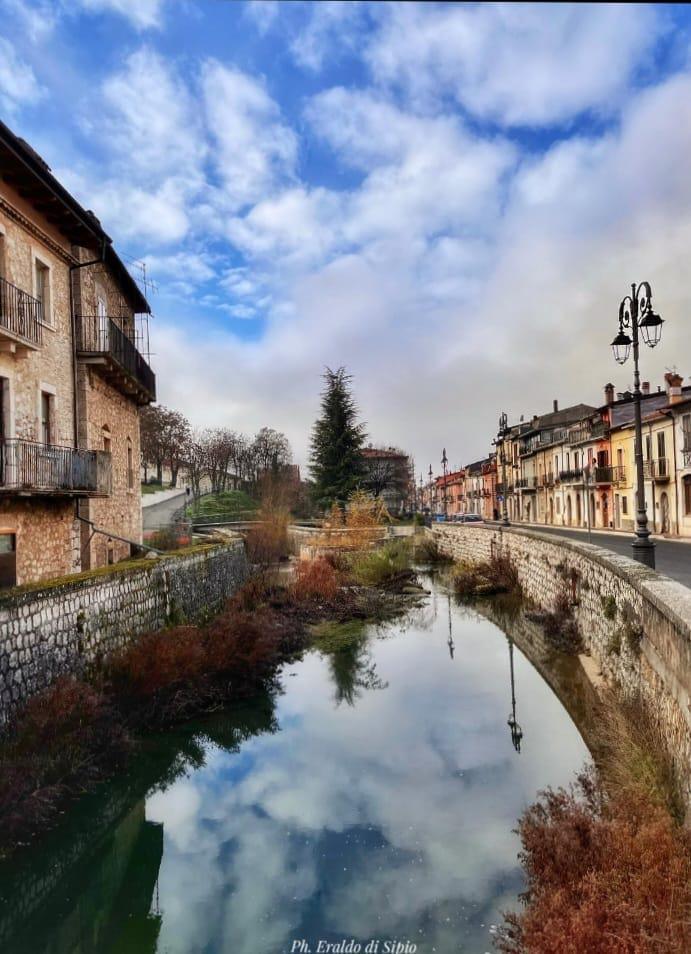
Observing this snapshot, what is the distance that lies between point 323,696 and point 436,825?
18.7 ft

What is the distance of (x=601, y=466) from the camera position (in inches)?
1587

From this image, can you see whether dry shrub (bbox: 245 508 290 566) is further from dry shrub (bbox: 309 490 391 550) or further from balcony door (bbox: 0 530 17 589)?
balcony door (bbox: 0 530 17 589)

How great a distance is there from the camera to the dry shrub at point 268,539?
95.2 feet

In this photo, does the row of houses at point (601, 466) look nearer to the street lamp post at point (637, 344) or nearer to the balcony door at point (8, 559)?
the street lamp post at point (637, 344)

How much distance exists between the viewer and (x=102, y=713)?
9.02m

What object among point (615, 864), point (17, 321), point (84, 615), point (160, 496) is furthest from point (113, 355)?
point (160, 496)

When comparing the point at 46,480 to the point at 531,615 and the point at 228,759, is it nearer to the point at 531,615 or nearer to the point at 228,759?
the point at 228,759

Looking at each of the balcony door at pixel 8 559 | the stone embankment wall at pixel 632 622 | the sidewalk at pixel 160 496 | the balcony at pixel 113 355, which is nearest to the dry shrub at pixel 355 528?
the stone embankment wall at pixel 632 622

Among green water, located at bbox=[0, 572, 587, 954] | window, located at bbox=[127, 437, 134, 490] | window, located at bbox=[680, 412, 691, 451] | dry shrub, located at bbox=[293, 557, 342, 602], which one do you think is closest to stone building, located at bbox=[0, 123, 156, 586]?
window, located at bbox=[127, 437, 134, 490]

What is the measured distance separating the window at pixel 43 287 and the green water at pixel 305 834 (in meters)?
8.91

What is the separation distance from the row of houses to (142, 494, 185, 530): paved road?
22.0 m

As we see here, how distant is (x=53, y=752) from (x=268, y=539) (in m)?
22.9

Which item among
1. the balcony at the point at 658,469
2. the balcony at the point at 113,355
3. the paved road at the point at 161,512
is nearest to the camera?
the balcony at the point at 113,355

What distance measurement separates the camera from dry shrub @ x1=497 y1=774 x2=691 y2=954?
13.6ft
